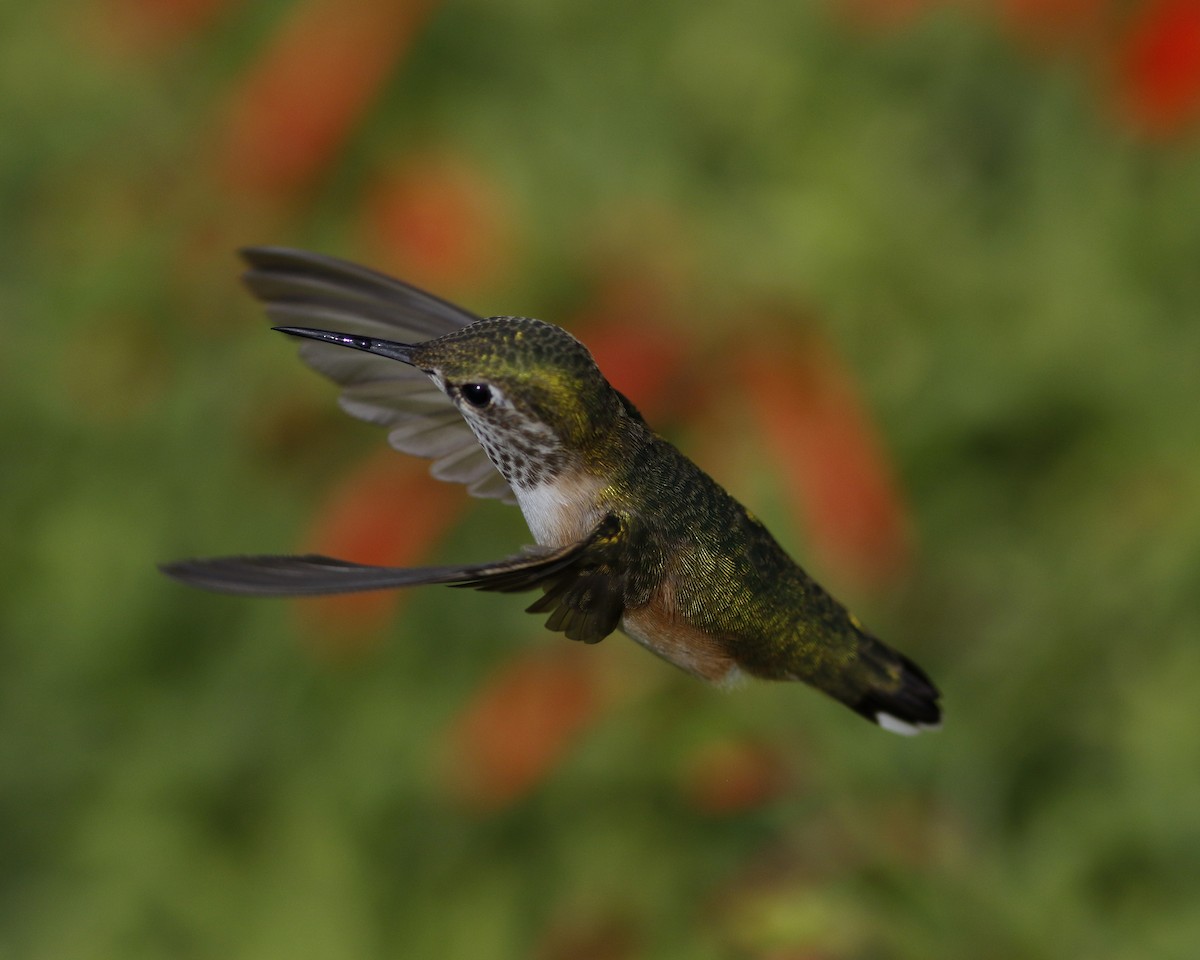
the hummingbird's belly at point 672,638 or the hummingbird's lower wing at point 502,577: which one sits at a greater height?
the hummingbird's belly at point 672,638

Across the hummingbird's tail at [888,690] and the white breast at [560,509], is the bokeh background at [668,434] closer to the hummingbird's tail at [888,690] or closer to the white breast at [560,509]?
the hummingbird's tail at [888,690]

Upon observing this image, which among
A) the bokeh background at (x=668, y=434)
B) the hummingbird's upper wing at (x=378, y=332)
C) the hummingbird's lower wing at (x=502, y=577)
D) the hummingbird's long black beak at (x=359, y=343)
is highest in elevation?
the bokeh background at (x=668, y=434)

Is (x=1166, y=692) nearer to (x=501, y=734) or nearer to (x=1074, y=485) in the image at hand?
(x=1074, y=485)

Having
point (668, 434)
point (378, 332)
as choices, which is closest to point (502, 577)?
point (378, 332)

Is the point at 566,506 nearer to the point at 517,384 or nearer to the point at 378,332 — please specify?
the point at 517,384

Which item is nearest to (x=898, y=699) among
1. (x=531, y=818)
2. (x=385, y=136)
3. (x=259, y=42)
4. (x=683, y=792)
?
(x=683, y=792)

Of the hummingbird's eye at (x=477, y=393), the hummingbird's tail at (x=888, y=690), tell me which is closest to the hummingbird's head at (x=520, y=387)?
the hummingbird's eye at (x=477, y=393)

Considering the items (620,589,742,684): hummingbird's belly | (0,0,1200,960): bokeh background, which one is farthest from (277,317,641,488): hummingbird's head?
(0,0,1200,960): bokeh background
